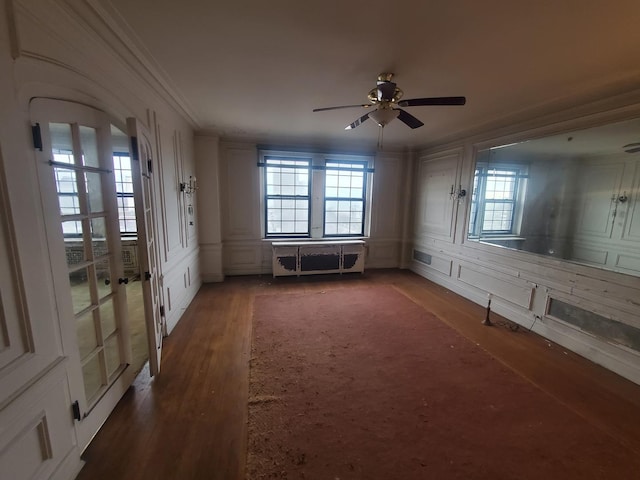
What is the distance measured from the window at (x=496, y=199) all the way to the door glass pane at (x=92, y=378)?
4676 millimetres

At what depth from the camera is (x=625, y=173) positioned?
2664 mm

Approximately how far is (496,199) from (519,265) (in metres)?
1.07

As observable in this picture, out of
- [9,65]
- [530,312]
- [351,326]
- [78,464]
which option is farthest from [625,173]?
[78,464]

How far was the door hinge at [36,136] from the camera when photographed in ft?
4.08

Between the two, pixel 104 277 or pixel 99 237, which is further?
pixel 104 277

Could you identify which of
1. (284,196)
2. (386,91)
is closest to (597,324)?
(386,91)

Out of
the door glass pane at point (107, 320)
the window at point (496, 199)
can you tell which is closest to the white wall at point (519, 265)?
the window at point (496, 199)

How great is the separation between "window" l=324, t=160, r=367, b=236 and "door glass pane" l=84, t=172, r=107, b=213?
13.0 ft

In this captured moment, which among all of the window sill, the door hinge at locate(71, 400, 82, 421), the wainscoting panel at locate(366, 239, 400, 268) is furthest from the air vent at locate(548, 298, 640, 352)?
the door hinge at locate(71, 400, 82, 421)

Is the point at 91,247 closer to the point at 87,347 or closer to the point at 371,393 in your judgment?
the point at 87,347

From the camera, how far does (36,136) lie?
1.25 meters

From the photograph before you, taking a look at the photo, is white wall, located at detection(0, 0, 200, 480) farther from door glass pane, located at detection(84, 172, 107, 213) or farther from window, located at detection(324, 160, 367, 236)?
window, located at detection(324, 160, 367, 236)

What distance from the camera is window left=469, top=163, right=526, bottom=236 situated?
12.2 ft

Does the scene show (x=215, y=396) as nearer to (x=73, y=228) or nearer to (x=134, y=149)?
(x=73, y=228)
